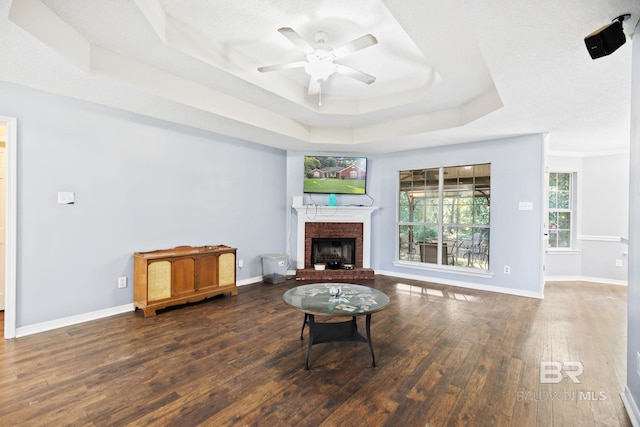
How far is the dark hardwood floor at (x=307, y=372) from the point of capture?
1.90 meters

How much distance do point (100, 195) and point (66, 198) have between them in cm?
32

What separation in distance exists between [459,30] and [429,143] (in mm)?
2953

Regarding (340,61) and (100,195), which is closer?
(340,61)

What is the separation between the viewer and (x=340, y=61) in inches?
133

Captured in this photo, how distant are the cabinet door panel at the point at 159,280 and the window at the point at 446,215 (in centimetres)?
415

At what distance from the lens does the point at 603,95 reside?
3006 mm

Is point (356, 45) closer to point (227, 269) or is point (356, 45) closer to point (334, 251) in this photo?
point (227, 269)

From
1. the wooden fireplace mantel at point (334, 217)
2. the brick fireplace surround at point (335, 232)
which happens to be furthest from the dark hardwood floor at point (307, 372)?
the wooden fireplace mantel at point (334, 217)

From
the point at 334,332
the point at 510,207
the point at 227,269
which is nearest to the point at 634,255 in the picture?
the point at 334,332

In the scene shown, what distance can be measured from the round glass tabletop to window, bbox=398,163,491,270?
3019 millimetres

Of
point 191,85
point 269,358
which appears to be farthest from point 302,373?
point 191,85

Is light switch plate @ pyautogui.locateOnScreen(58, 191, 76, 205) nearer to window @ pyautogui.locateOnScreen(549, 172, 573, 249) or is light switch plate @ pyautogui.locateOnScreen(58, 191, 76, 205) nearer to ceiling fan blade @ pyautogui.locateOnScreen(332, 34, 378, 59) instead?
ceiling fan blade @ pyautogui.locateOnScreen(332, 34, 378, 59)

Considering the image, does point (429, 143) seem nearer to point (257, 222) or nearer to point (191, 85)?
point (257, 222)

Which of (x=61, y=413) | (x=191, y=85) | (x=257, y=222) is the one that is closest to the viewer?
(x=61, y=413)
